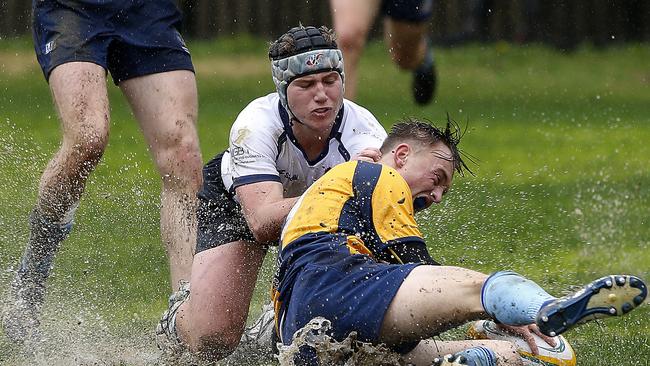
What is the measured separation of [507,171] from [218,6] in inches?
420

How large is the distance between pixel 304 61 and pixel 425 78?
239 inches

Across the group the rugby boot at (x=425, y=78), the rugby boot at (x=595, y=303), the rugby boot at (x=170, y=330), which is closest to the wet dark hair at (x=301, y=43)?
the rugby boot at (x=170, y=330)

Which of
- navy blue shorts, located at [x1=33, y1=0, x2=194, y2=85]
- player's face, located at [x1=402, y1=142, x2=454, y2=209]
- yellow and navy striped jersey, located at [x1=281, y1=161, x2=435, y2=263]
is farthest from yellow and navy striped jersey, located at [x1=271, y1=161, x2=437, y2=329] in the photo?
navy blue shorts, located at [x1=33, y1=0, x2=194, y2=85]

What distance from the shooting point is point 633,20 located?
66.0 ft

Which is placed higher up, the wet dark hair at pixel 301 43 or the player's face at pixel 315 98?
the wet dark hair at pixel 301 43

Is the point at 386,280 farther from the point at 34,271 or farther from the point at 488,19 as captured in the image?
the point at 488,19

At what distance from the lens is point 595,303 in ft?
11.8

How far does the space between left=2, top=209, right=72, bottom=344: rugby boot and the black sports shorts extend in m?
0.76

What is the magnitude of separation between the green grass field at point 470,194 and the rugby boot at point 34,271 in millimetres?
68

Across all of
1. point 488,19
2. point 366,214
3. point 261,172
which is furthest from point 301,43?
point 488,19

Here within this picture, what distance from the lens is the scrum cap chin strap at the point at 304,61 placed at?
16.1ft

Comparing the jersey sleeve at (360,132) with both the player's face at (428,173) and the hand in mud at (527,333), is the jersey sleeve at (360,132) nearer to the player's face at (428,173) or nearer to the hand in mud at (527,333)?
the player's face at (428,173)

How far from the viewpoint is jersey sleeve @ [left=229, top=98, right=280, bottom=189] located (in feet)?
15.9

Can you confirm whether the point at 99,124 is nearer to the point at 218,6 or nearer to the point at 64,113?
the point at 64,113
